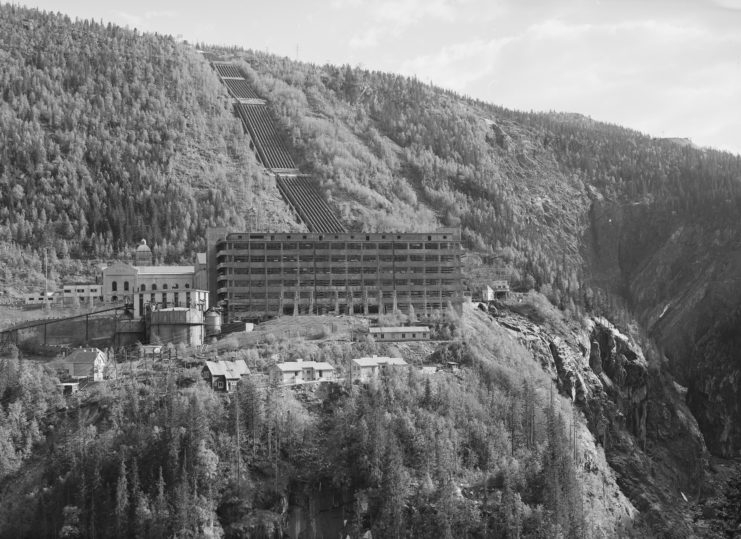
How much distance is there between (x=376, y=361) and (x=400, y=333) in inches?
642

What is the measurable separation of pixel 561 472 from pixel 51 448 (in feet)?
183

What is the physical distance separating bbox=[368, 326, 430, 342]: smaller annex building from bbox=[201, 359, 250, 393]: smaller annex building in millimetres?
25295

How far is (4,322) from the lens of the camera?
7382 inches

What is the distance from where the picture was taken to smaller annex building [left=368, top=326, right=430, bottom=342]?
179 metres

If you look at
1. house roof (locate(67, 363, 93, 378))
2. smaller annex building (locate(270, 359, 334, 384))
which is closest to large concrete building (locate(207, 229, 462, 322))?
smaller annex building (locate(270, 359, 334, 384))

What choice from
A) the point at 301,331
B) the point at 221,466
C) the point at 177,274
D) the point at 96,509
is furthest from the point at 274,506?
the point at 177,274

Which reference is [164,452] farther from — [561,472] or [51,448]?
[561,472]

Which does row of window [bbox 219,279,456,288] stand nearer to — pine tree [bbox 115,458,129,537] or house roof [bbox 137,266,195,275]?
house roof [bbox 137,266,195,275]

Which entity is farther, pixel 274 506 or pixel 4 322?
pixel 4 322

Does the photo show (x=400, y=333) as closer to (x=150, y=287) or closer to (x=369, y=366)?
(x=369, y=366)

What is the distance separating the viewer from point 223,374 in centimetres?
15500

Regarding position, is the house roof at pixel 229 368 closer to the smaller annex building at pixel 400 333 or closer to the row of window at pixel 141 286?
the smaller annex building at pixel 400 333

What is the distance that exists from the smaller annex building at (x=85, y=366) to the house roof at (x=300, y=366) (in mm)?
21253

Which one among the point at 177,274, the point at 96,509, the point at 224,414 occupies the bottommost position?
the point at 96,509
